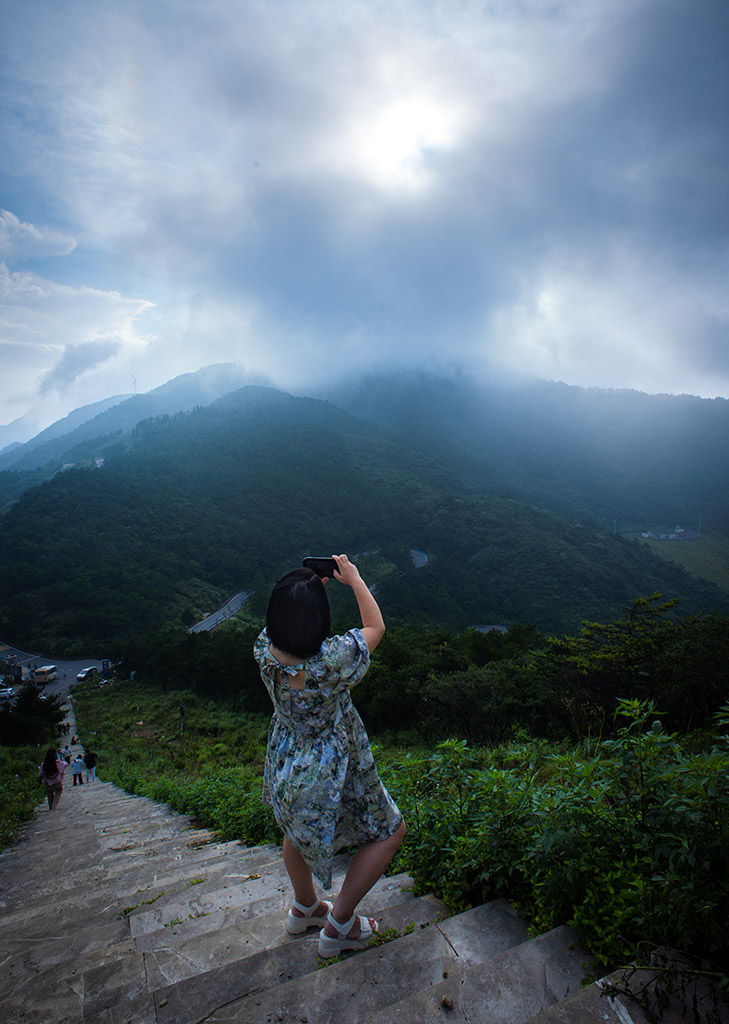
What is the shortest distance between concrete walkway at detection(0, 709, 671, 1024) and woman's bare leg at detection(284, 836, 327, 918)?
111 millimetres

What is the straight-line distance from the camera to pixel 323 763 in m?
2.06

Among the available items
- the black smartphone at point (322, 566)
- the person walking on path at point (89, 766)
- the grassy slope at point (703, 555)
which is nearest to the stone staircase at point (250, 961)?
the black smartphone at point (322, 566)

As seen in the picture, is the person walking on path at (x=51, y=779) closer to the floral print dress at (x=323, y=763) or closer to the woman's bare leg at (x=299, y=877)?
the woman's bare leg at (x=299, y=877)

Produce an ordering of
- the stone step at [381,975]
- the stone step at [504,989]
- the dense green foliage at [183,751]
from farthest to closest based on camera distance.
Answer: the dense green foliage at [183,751], the stone step at [381,975], the stone step at [504,989]

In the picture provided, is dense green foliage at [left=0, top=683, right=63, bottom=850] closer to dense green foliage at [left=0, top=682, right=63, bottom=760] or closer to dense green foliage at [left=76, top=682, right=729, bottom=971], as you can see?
dense green foliage at [left=0, top=682, right=63, bottom=760]

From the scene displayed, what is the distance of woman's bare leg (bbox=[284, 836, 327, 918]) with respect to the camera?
7.21ft

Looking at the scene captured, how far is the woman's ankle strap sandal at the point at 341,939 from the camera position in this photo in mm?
1981

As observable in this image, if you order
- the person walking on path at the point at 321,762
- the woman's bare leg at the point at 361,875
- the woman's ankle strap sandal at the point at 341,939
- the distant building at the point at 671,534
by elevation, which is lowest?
the distant building at the point at 671,534

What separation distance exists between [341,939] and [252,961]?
0.37 m

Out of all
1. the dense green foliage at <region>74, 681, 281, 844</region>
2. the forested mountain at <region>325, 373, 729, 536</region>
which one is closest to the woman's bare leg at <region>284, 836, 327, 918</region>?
the dense green foliage at <region>74, 681, 281, 844</region>

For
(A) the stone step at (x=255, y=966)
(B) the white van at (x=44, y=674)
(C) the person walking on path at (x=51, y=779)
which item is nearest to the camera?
(A) the stone step at (x=255, y=966)

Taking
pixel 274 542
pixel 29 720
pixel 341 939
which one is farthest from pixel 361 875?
pixel 274 542

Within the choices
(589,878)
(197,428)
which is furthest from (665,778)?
(197,428)

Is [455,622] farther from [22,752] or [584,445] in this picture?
[584,445]
